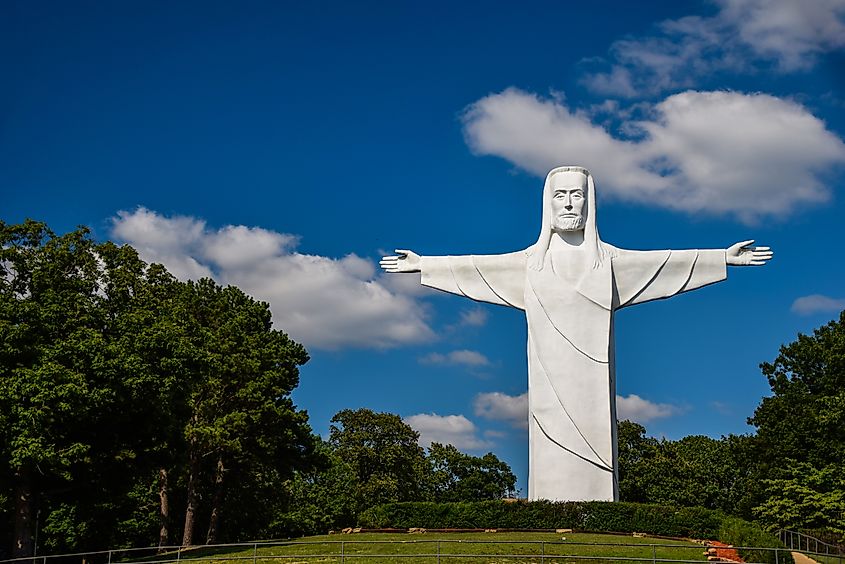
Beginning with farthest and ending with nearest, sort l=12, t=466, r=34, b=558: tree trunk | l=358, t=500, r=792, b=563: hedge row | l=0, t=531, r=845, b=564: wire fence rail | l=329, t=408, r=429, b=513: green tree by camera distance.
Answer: l=329, t=408, r=429, b=513: green tree
l=12, t=466, r=34, b=558: tree trunk
l=358, t=500, r=792, b=563: hedge row
l=0, t=531, r=845, b=564: wire fence rail

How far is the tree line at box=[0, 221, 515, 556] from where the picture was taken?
91.9 ft

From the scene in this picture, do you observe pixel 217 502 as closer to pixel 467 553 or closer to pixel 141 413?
pixel 141 413

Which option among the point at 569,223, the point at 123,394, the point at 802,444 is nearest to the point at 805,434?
the point at 802,444

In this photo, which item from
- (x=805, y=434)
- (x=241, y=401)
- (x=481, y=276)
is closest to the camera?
(x=481, y=276)

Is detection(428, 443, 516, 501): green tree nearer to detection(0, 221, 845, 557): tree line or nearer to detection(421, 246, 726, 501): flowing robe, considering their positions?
detection(0, 221, 845, 557): tree line

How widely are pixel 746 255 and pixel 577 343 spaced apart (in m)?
6.36

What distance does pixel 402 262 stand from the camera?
33.6 metres

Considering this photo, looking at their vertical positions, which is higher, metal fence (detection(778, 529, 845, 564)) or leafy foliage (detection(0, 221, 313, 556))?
leafy foliage (detection(0, 221, 313, 556))

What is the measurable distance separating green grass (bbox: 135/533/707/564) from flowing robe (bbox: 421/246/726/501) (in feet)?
14.6

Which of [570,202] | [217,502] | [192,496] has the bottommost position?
[217,502]

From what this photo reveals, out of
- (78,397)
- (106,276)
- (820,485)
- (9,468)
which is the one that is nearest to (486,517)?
(78,397)

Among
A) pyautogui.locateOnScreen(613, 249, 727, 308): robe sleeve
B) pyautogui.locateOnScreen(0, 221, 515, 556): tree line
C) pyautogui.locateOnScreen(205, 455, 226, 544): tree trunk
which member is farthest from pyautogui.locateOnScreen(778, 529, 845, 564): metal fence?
pyautogui.locateOnScreen(205, 455, 226, 544): tree trunk

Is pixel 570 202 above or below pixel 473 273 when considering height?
above

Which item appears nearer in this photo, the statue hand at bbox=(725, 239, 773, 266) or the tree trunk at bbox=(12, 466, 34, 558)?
the tree trunk at bbox=(12, 466, 34, 558)
